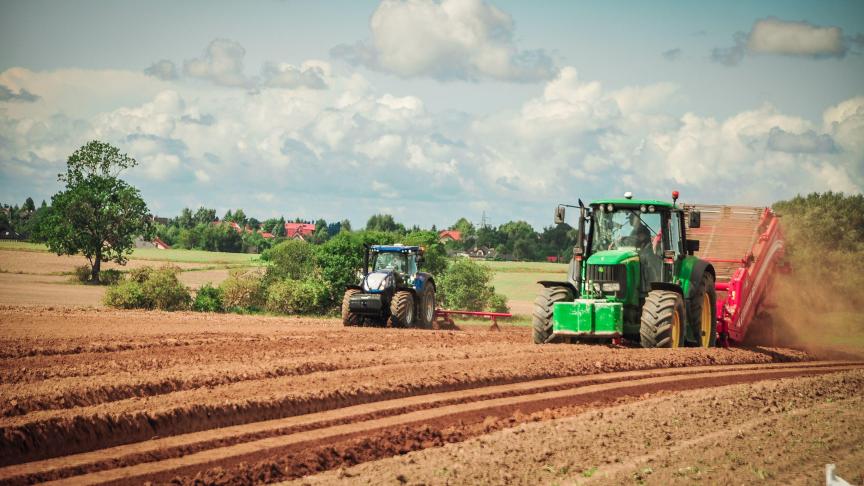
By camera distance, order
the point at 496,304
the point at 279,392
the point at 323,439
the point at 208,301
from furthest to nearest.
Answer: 1. the point at 496,304
2. the point at 208,301
3. the point at 279,392
4. the point at 323,439

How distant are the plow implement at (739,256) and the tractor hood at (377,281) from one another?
25.9 feet

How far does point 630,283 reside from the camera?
57.2 ft

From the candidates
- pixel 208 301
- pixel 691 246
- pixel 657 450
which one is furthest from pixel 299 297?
pixel 657 450

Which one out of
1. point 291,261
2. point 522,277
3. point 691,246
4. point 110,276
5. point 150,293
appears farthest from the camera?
point 522,277

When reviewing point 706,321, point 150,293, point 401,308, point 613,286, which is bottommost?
point 150,293

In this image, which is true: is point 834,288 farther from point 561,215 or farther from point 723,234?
point 561,215

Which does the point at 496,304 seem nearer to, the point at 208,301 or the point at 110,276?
the point at 208,301

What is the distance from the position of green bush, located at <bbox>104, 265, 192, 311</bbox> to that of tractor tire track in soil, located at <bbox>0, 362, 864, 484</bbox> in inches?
906

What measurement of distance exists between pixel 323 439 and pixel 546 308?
8826 millimetres

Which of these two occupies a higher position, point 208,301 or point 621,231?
point 621,231

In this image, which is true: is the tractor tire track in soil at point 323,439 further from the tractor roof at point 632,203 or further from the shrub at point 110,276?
the shrub at point 110,276

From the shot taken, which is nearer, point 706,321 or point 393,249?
point 706,321

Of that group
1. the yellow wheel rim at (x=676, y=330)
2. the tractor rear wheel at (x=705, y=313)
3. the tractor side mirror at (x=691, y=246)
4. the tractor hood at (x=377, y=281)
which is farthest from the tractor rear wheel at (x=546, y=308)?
the tractor hood at (x=377, y=281)

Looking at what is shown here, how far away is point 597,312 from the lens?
17094mm
